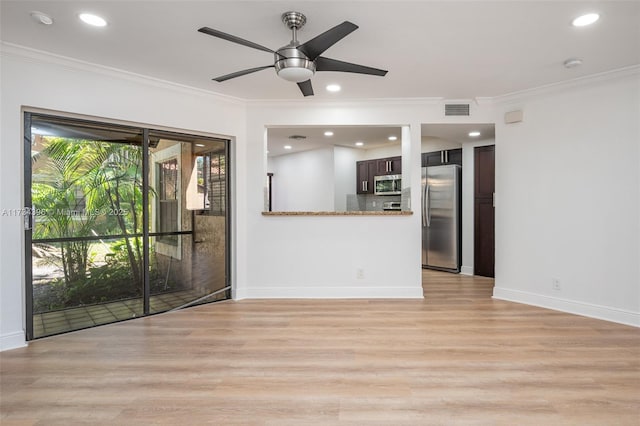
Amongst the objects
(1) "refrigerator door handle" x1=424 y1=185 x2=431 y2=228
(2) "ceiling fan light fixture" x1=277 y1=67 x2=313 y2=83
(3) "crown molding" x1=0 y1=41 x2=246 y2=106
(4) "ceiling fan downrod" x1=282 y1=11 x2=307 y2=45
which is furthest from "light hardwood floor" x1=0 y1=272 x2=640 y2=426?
(1) "refrigerator door handle" x1=424 y1=185 x2=431 y2=228

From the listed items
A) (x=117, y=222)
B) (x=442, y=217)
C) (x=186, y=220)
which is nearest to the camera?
(x=117, y=222)

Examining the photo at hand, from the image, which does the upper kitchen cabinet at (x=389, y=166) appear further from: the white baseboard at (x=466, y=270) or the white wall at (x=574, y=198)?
the white wall at (x=574, y=198)

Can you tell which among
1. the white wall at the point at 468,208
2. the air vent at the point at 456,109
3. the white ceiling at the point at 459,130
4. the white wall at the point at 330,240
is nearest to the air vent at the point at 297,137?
the white wall at the point at 330,240

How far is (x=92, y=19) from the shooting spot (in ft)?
8.22

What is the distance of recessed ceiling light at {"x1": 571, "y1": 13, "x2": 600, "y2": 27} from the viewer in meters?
2.48

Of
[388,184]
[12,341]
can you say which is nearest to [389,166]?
[388,184]

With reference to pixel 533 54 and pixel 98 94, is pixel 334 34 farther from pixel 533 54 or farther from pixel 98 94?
pixel 98 94

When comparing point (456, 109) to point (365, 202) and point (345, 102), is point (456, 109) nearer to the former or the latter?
point (345, 102)

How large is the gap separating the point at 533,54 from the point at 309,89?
199 centimetres

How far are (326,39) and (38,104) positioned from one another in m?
2.58

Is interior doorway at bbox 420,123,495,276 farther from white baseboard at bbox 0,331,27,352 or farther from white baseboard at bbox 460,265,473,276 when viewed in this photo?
white baseboard at bbox 0,331,27,352

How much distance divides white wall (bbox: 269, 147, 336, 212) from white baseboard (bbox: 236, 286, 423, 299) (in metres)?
2.87

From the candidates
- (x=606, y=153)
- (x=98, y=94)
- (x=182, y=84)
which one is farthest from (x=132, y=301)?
(x=606, y=153)

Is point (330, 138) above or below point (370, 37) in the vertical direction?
below
